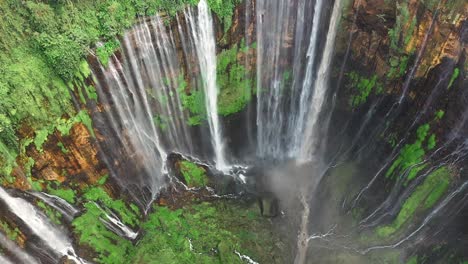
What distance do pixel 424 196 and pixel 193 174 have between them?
29.4ft

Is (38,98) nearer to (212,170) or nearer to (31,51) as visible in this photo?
(31,51)

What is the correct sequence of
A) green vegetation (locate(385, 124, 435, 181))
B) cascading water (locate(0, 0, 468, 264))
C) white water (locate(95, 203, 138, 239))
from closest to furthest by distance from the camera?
1. cascading water (locate(0, 0, 468, 264))
2. white water (locate(95, 203, 138, 239))
3. green vegetation (locate(385, 124, 435, 181))

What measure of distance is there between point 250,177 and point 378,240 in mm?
6092

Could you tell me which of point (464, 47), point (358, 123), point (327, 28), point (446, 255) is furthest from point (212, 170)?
point (464, 47)

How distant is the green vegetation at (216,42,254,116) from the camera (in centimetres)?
1664

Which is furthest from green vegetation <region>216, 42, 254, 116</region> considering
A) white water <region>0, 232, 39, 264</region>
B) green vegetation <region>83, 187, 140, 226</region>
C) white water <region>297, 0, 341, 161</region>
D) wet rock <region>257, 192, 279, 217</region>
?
white water <region>0, 232, 39, 264</region>

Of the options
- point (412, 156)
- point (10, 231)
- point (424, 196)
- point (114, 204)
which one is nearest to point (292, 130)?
point (412, 156)

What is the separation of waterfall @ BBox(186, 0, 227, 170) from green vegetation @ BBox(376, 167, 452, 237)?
7.62m

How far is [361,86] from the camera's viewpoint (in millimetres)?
16609

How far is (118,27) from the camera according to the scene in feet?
45.3

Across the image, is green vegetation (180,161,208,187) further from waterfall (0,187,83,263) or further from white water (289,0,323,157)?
waterfall (0,187,83,263)

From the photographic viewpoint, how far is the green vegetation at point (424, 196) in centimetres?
1355

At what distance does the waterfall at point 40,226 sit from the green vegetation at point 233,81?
8.09m

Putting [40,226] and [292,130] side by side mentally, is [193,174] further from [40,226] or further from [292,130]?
[40,226]
